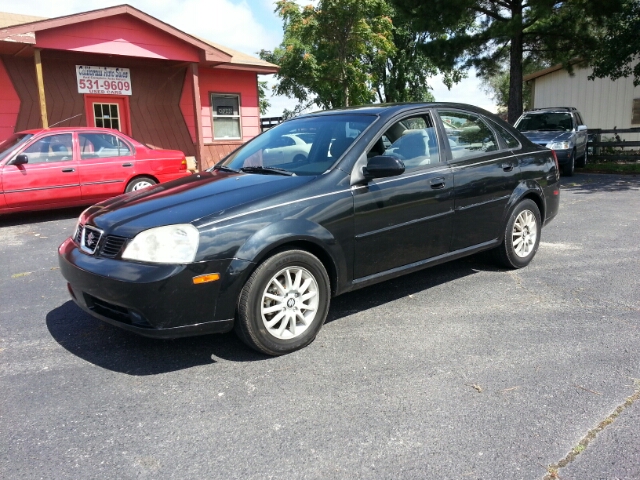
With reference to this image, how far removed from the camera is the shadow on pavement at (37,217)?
29.5 feet

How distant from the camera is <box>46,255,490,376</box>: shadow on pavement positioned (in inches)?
140

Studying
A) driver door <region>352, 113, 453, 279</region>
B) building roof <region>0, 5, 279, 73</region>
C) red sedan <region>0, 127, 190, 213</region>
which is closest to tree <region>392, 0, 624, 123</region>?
building roof <region>0, 5, 279, 73</region>

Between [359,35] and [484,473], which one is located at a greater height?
[359,35]

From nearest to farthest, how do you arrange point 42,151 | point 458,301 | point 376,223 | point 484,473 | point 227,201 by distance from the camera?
point 484,473 → point 227,201 → point 376,223 → point 458,301 → point 42,151

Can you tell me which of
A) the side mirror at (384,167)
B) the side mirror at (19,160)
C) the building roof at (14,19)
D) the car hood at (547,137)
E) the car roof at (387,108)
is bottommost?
the side mirror at (384,167)

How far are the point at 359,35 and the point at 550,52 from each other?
7.10 metres

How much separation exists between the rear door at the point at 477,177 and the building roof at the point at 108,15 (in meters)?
9.41

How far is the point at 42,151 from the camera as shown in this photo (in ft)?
28.7

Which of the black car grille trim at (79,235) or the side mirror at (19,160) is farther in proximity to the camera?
the side mirror at (19,160)

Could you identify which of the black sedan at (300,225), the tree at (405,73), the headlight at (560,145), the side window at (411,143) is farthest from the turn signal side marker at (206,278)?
the tree at (405,73)

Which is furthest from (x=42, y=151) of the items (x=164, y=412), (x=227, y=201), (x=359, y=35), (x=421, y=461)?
(x=359, y=35)

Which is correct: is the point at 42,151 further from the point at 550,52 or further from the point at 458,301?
the point at 550,52

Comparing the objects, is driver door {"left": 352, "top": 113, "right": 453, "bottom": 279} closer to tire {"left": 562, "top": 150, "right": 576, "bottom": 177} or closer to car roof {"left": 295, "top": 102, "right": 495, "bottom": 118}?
car roof {"left": 295, "top": 102, "right": 495, "bottom": 118}

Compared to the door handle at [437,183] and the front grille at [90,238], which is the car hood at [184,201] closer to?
the front grille at [90,238]
